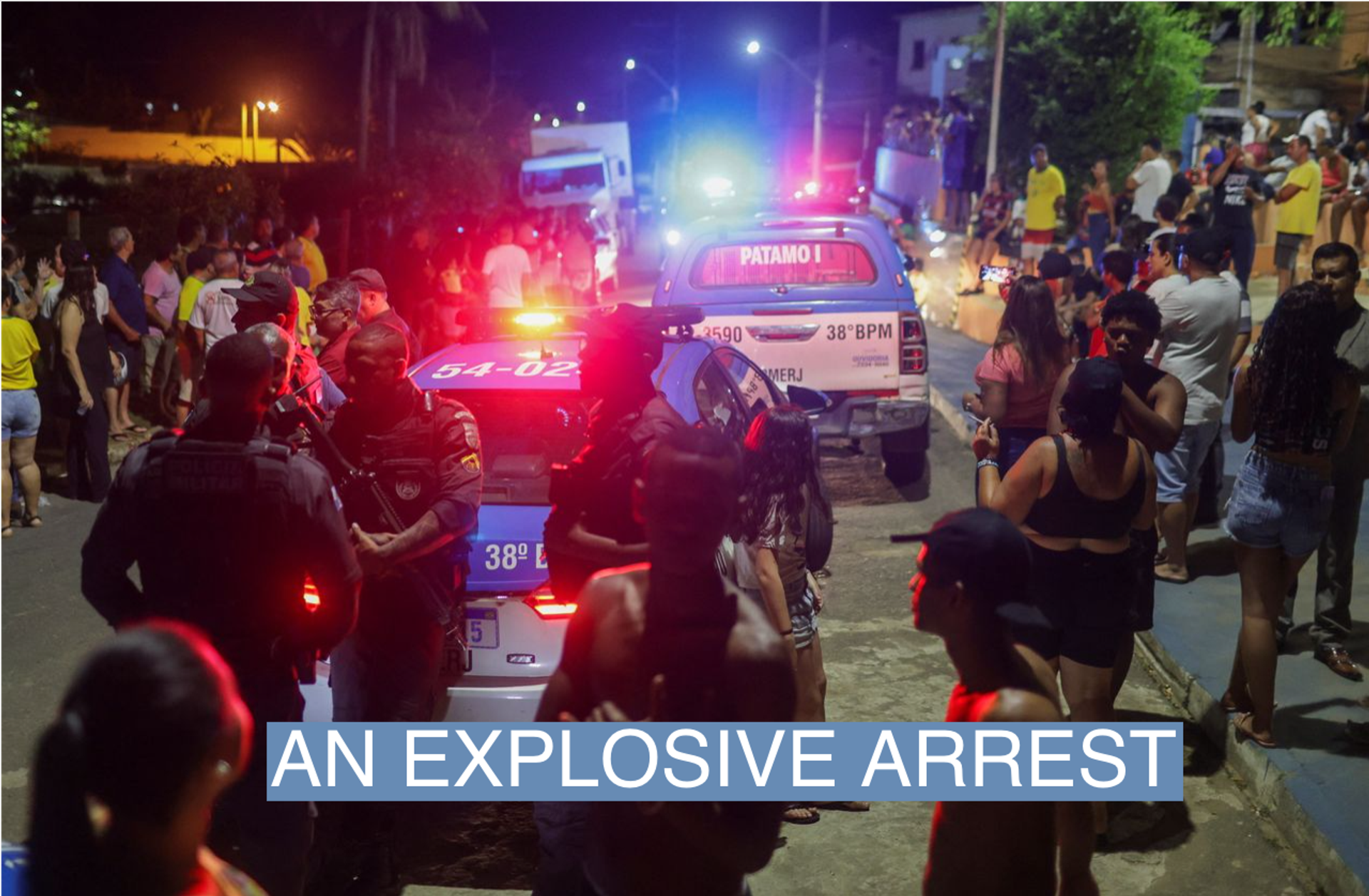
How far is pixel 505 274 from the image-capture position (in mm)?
13789

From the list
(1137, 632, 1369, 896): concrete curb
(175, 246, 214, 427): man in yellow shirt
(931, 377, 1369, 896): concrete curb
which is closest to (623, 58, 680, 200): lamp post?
(175, 246, 214, 427): man in yellow shirt

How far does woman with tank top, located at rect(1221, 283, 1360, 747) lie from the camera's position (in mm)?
5422

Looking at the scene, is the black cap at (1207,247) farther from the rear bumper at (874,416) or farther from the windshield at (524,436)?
the windshield at (524,436)

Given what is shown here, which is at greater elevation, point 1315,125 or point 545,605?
point 1315,125

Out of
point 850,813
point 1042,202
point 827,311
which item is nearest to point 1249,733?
point 850,813

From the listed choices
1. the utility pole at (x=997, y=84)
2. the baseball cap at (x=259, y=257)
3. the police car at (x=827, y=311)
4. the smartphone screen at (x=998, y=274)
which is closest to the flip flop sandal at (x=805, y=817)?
the smartphone screen at (x=998, y=274)

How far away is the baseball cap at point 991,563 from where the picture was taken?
109 inches

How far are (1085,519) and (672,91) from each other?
2510 inches

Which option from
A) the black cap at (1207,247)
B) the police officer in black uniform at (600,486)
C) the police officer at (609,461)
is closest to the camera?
the police officer in black uniform at (600,486)

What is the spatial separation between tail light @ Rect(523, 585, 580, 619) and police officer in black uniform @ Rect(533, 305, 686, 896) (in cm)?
45

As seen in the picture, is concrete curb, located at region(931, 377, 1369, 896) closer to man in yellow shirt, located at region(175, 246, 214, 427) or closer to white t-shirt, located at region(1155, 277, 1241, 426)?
white t-shirt, located at region(1155, 277, 1241, 426)

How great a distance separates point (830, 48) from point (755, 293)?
65570 millimetres

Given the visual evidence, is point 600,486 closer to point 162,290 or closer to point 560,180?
point 162,290

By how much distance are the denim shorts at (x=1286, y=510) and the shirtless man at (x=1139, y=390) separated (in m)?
0.37
